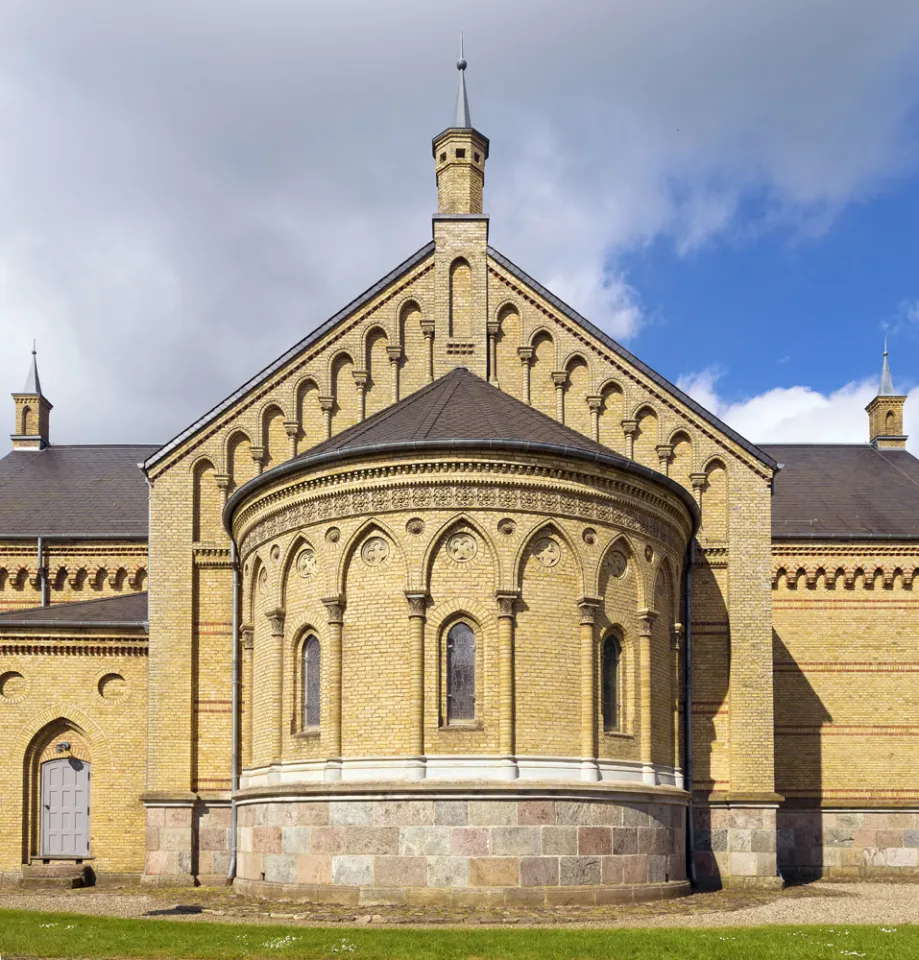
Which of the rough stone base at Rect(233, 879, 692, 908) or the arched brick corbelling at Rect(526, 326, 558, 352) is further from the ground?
the arched brick corbelling at Rect(526, 326, 558, 352)

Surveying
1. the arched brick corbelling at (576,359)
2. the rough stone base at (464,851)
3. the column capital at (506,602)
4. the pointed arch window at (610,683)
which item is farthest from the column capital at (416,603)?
the arched brick corbelling at (576,359)

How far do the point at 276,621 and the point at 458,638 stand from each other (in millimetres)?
4123

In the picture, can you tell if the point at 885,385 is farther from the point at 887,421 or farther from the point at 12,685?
the point at 12,685

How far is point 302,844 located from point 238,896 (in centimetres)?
251

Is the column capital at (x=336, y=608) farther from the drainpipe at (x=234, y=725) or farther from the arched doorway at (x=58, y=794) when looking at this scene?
the arched doorway at (x=58, y=794)

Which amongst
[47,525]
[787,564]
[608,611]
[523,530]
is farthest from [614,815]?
[47,525]

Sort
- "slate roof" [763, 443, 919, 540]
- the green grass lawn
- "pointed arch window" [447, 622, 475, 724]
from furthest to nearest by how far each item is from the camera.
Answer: "slate roof" [763, 443, 919, 540]
"pointed arch window" [447, 622, 475, 724]
the green grass lawn

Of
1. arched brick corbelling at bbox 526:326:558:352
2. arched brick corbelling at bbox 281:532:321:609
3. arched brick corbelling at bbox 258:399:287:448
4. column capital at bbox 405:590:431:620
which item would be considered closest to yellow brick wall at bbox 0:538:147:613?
arched brick corbelling at bbox 258:399:287:448

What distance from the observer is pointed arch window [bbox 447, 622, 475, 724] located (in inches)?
886

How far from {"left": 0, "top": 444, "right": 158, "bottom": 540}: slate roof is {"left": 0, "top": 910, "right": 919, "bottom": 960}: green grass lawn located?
1883 cm

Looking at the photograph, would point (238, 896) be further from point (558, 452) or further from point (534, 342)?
point (534, 342)

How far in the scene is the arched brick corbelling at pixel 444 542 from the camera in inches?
892

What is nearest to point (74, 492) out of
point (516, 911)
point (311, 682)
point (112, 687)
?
point (112, 687)

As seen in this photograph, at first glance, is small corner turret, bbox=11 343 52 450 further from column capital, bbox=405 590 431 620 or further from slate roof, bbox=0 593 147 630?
column capital, bbox=405 590 431 620
